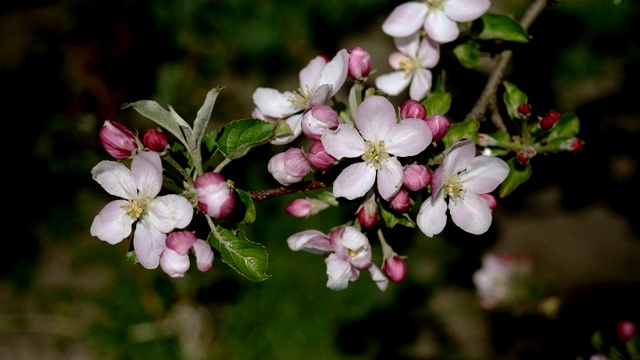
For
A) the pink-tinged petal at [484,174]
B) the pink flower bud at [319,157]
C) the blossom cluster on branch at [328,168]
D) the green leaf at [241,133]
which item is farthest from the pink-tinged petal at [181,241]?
the pink-tinged petal at [484,174]

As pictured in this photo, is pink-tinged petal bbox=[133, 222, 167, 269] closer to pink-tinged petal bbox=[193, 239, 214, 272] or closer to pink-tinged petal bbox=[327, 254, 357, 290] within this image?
pink-tinged petal bbox=[193, 239, 214, 272]

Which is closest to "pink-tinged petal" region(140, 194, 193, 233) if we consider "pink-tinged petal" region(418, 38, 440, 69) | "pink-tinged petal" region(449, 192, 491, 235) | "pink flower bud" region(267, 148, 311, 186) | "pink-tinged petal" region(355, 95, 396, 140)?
"pink flower bud" region(267, 148, 311, 186)

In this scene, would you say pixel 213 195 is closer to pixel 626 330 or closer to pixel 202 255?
pixel 202 255

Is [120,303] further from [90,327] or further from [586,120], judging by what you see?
[586,120]

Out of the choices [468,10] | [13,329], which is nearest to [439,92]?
[468,10]

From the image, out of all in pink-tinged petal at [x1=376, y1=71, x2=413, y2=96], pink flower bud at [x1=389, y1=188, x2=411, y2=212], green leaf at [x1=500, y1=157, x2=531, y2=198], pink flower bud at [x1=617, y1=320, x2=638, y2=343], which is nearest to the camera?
pink flower bud at [x1=389, y1=188, x2=411, y2=212]

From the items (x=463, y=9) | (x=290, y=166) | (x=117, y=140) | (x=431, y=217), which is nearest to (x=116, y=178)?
(x=117, y=140)
